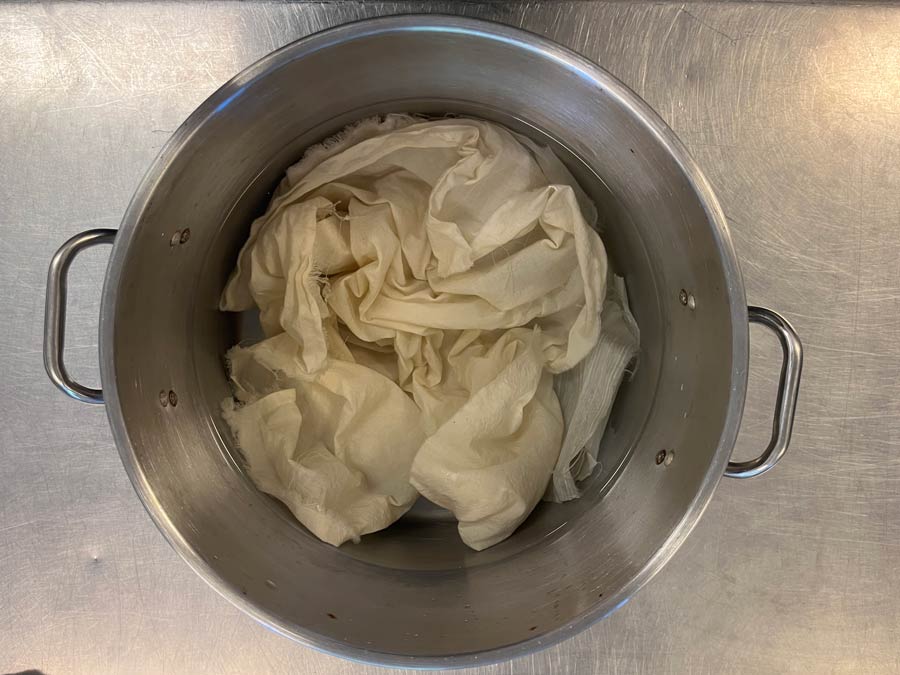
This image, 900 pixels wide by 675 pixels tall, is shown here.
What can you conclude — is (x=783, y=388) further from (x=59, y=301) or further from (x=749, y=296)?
(x=59, y=301)

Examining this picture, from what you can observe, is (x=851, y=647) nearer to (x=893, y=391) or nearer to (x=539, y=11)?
→ (x=893, y=391)

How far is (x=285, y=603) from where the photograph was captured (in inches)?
18.7

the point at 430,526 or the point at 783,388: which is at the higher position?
the point at 783,388

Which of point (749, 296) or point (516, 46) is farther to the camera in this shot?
point (749, 296)

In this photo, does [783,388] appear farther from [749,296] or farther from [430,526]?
[430,526]

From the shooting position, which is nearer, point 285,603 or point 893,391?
point 285,603

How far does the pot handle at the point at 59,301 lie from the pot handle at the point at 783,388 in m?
0.45

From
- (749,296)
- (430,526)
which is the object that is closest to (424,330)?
(430,526)

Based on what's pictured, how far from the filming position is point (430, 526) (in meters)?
0.61

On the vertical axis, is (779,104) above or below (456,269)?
above

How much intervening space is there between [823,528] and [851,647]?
4.6 inches

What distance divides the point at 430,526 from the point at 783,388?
31 cm

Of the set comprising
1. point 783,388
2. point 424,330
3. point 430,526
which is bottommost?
point 430,526

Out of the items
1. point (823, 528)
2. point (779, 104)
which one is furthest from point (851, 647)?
point (779, 104)
